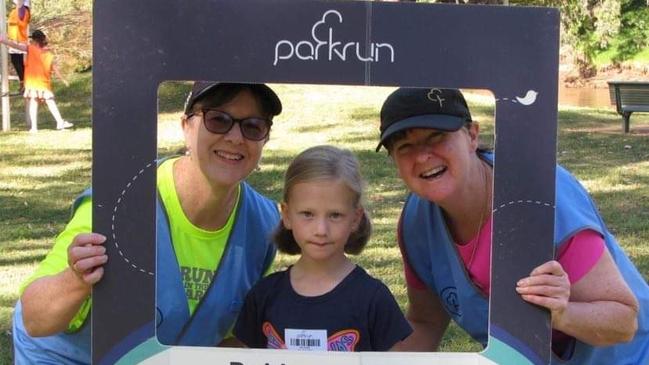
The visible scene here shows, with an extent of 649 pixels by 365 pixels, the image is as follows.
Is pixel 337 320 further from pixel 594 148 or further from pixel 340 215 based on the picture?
pixel 594 148

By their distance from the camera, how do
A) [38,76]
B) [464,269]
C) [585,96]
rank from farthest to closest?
1. [585,96]
2. [38,76]
3. [464,269]

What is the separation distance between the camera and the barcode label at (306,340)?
202cm

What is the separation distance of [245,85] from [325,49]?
0.27m

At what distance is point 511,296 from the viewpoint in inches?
72.2

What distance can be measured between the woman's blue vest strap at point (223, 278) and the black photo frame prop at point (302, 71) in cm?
21

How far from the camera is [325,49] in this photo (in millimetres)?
1780

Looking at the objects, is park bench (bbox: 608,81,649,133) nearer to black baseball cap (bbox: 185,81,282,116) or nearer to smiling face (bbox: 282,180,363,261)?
smiling face (bbox: 282,180,363,261)

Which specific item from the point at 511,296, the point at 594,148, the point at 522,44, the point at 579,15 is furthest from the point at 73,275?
the point at 579,15

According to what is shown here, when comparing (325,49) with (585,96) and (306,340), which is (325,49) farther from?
(585,96)

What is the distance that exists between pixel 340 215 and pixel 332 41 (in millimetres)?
481

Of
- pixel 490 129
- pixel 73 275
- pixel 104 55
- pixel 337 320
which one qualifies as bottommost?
pixel 337 320

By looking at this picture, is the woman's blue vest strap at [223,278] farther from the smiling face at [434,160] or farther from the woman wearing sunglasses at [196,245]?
the smiling face at [434,160]

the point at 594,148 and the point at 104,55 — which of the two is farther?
the point at 594,148

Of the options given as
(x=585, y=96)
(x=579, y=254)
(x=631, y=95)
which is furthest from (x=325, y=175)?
(x=585, y=96)
